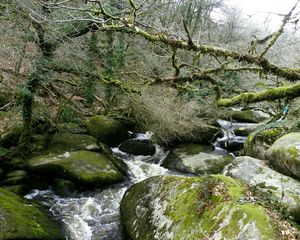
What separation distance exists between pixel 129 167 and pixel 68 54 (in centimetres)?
427

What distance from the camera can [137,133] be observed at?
1425 centimetres

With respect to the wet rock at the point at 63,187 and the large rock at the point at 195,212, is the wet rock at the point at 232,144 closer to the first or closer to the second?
the wet rock at the point at 63,187

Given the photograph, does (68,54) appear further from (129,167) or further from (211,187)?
(211,187)

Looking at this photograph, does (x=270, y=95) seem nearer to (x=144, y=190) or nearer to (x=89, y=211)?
(x=144, y=190)

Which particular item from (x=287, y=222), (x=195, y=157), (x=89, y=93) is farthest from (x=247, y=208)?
(x=89, y=93)

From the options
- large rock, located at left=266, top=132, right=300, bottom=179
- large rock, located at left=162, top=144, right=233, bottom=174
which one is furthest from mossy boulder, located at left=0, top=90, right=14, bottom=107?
large rock, located at left=266, top=132, right=300, bottom=179

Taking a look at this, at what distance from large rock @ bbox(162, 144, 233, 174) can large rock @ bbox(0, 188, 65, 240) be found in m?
5.40

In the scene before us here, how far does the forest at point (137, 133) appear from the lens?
4.76 metres

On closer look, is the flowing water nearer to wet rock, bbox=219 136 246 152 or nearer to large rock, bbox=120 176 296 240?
large rock, bbox=120 176 296 240

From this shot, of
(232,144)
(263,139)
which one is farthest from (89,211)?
(232,144)

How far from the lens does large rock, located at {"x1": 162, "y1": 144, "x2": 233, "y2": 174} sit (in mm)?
11141

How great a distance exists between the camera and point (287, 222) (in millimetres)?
4422

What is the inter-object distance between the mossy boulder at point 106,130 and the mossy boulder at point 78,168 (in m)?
2.62

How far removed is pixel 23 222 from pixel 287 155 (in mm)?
5610
